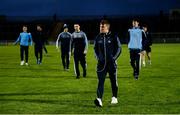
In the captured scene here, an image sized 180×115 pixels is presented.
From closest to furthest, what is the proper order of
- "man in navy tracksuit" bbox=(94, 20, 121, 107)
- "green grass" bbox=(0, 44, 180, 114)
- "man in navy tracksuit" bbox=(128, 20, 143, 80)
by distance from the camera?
1. "green grass" bbox=(0, 44, 180, 114)
2. "man in navy tracksuit" bbox=(94, 20, 121, 107)
3. "man in navy tracksuit" bbox=(128, 20, 143, 80)

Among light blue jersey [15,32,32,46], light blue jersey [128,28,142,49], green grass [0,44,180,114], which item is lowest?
green grass [0,44,180,114]

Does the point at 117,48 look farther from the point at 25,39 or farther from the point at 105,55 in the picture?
the point at 25,39

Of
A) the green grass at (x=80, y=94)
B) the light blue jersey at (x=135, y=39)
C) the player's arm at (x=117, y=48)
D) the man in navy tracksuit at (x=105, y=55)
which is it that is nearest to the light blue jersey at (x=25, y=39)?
the green grass at (x=80, y=94)

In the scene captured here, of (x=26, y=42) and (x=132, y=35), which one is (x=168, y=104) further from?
(x=26, y=42)

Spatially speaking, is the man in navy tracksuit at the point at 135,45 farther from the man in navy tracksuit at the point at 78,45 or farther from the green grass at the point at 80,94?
the man in navy tracksuit at the point at 78,45

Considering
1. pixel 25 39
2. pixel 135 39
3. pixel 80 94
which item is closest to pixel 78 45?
pixel 135 39

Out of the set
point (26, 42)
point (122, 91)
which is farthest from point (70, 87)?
point (26, 42)

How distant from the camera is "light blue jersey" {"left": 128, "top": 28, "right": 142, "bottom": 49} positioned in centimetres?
1927

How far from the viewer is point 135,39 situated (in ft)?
63.6

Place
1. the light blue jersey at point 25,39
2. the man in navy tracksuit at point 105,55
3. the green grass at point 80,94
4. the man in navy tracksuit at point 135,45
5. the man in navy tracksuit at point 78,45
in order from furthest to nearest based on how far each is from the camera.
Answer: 1. the light blue jersey at point 25,39
2. the man in navy tracksuit at point 78,45
3. the man in navy tracksuit at point 135,45
4. the man in navy tracksuit at point 105,55
5. the green grass at point 80,94

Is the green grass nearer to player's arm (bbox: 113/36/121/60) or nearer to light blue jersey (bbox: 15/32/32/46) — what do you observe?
player's arm (bbox: 113/36/121/60)

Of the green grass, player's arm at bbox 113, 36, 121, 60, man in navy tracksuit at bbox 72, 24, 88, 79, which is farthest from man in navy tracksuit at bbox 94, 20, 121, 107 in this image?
man in navy tracksuit at bbox 72, 24, 88, 79

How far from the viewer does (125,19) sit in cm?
9462

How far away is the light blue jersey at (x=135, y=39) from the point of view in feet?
63.2
